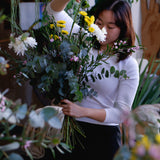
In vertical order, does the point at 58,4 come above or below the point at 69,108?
above

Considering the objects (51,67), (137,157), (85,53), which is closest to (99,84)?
(85,53)

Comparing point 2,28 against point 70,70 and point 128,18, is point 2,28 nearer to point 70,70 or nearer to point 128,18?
point 128,18

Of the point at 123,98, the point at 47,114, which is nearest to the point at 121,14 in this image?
the point at 123,98

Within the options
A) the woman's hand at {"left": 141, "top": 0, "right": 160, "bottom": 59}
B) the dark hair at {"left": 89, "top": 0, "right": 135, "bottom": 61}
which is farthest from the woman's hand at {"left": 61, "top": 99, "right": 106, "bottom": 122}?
the woman's hand at {"left": 141, "top": 0, "right": 160, "bottom": 59}

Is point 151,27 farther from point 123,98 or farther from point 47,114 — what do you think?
point 47,114

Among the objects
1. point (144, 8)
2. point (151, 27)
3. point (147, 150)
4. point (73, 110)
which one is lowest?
point (151, 27)

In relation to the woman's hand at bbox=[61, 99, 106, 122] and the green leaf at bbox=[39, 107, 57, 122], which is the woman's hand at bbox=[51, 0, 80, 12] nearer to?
the woman's hand at bbox=[61, 99, 106, 122]

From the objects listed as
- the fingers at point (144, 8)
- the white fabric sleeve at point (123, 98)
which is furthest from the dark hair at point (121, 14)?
the fingers at point (144, 8)

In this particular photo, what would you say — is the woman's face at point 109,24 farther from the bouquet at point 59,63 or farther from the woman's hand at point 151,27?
the woman's hand at point 151,27

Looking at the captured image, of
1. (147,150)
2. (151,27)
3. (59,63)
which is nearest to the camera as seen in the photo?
(147,150)

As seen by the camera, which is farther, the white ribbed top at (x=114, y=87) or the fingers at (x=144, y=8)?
the fingers at (x=144, y=8)

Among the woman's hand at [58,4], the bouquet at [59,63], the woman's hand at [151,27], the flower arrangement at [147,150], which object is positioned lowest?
the woman's hand at [151,27]

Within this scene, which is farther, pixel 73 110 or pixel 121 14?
pixel 121 14

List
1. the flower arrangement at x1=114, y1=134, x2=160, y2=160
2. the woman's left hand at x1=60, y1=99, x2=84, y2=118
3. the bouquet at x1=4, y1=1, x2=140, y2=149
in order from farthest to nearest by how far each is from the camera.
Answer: the woman's left hand at x1=60, y1=99, x2=84, y2=118, the bouquet at x1=4, y1=1, x2=140, y2=149, the flower arrangement at x1=114, y1=134, x2=160, y2=160
